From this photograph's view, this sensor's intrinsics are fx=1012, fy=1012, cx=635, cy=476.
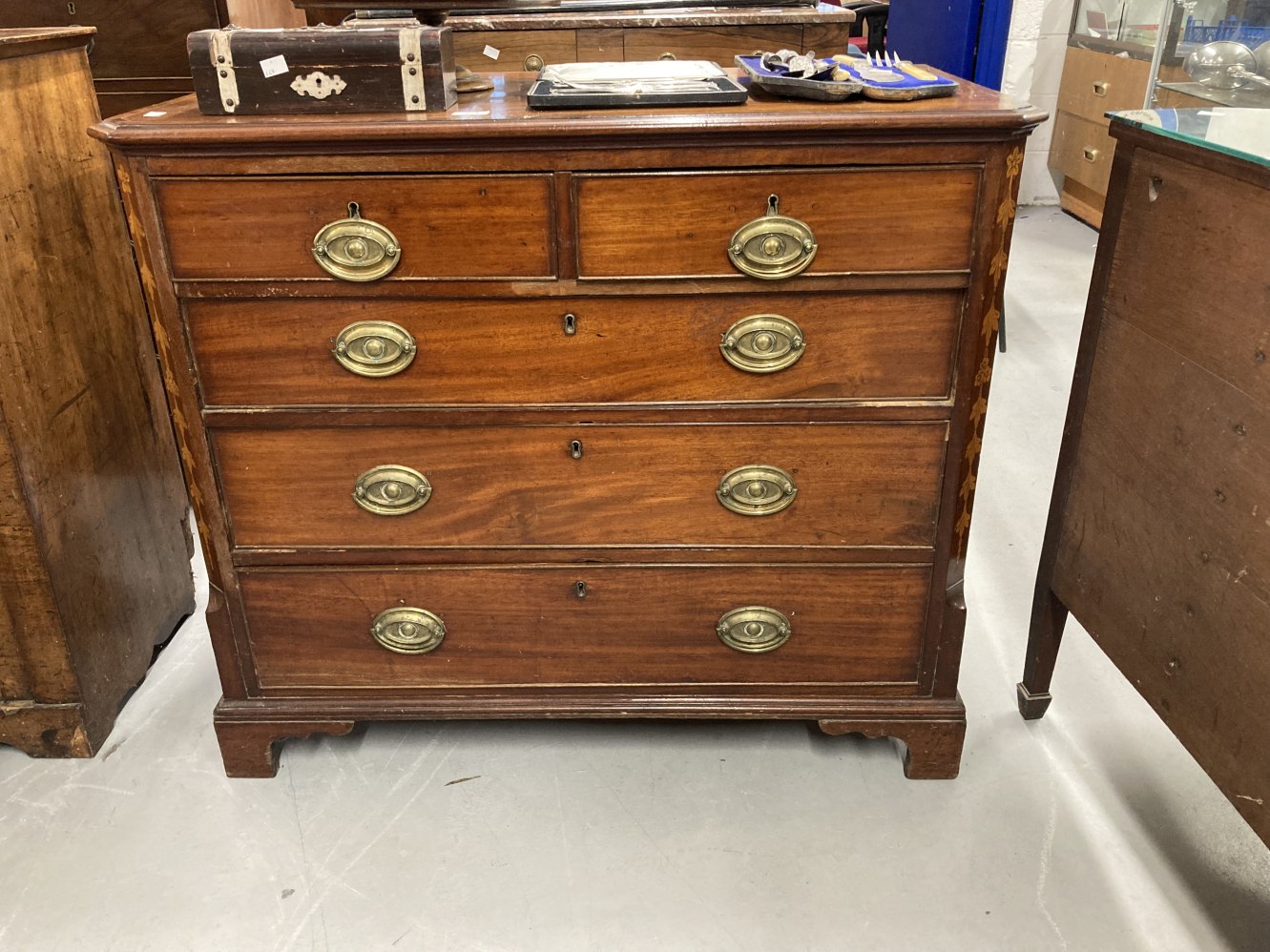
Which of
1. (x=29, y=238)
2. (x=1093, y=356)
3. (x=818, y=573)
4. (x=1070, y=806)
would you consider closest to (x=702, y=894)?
(x=818, y=573)

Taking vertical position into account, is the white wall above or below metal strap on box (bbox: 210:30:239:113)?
below

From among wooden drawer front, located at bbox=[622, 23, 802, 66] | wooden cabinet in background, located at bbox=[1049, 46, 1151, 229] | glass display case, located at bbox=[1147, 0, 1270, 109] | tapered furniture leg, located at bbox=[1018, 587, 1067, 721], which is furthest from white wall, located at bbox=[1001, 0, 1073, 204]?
tapered furniture leg, located at bbox=[1018, 587, 1067, 721]

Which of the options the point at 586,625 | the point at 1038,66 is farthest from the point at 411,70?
the point at 1038,66

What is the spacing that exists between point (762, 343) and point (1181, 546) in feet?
2.11

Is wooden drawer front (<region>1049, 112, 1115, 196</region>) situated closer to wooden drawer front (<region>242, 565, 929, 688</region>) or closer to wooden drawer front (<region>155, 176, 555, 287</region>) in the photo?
wooden drawer front (<region>242, 565, 929, 688</region>)

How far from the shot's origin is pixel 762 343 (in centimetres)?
141

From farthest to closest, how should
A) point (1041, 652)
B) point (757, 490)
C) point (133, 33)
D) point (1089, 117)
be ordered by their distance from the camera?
point (1089, 117), point (133, 33), point (1041, 652), point (757, 490)

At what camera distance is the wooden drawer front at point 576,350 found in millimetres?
1403

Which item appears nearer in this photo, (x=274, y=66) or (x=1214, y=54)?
(x=274, y=66)

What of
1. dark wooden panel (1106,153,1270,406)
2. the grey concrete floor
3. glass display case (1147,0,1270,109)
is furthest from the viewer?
glass display case (1147,0,1270,109)

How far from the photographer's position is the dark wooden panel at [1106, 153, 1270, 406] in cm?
123

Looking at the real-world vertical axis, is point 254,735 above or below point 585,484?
below

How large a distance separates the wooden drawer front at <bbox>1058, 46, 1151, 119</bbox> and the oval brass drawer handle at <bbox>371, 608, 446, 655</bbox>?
146 inches

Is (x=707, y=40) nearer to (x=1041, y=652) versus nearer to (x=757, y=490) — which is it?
(x=757, y=490)
